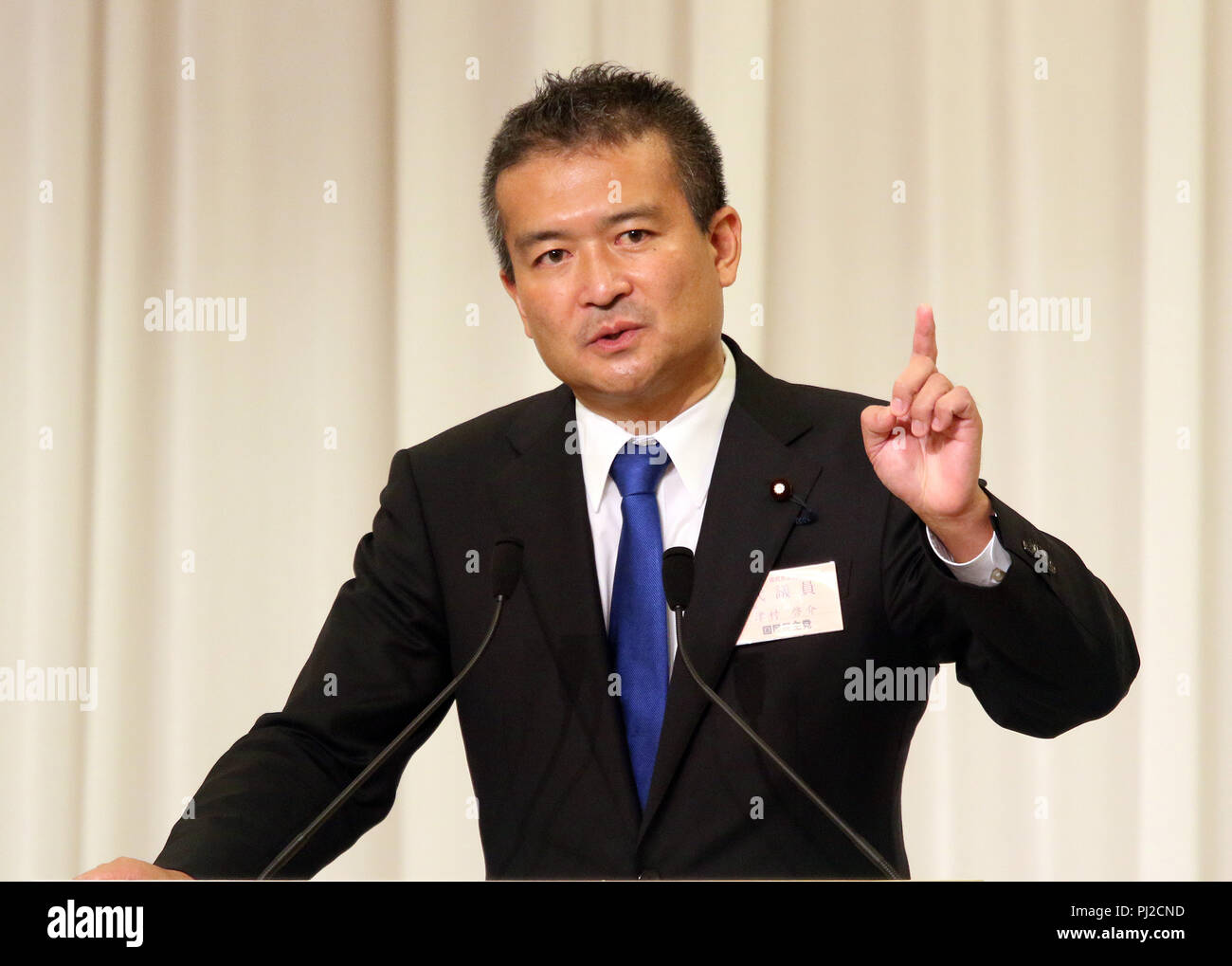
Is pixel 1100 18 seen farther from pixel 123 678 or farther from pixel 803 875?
pixel 123 678

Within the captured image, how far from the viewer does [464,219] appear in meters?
2.67

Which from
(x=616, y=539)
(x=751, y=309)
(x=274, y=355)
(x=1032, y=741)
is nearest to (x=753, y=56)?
(x=751, y=309)

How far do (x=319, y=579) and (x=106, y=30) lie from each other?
4.41 ft

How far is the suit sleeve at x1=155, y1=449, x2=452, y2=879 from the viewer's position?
4.21ft

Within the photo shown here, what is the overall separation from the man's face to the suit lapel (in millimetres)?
129

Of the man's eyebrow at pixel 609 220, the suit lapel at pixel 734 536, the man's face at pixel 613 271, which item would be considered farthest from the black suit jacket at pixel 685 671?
the man's eyebrow at pixel 609 220

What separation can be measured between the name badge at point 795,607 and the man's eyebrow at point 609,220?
0.51 meters

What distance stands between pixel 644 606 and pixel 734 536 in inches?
5.8

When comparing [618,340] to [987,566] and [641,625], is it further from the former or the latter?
[987,566]

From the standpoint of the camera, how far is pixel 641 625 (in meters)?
1.54

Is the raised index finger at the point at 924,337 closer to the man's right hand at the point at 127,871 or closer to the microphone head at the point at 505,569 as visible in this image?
the microphone head at the point at 505,569

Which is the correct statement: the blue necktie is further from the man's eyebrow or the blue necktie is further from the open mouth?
the man's eyebrow

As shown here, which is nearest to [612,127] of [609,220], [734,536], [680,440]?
[609,220]

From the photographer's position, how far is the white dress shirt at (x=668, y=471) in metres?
1.62
